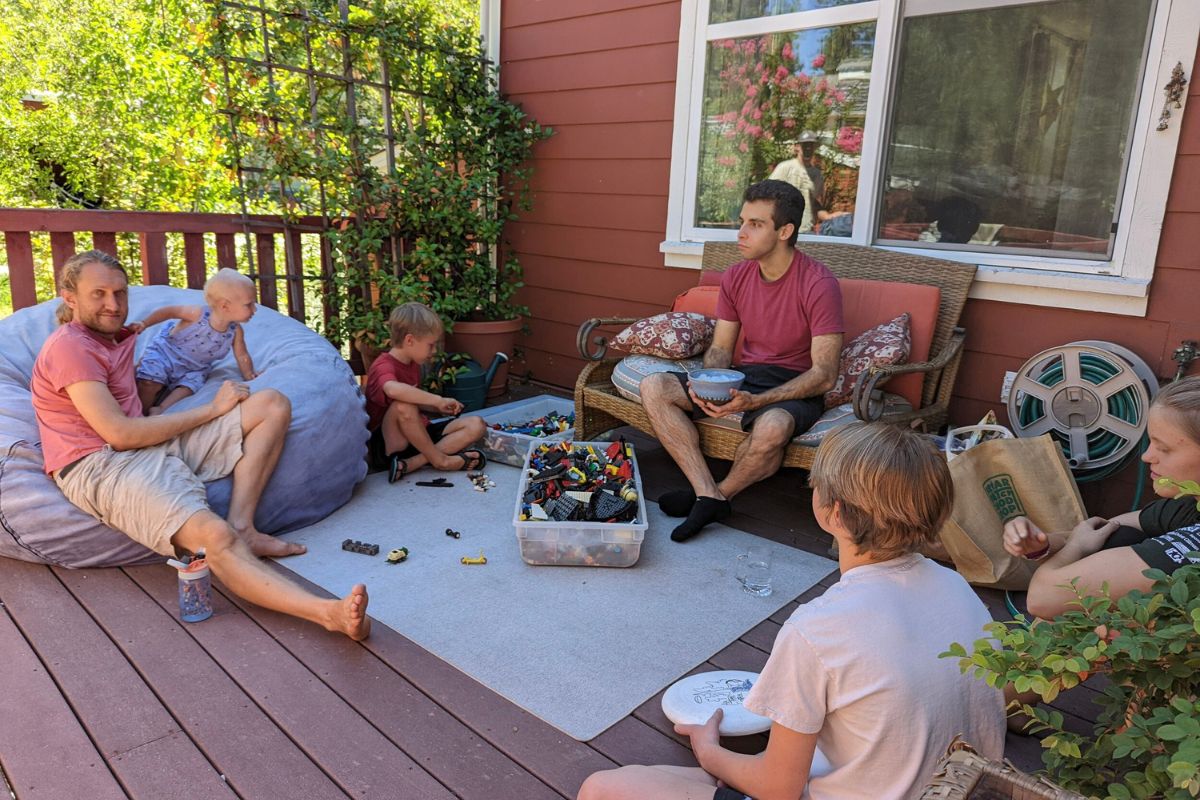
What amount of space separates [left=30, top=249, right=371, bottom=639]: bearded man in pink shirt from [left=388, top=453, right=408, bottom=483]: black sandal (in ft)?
2.96

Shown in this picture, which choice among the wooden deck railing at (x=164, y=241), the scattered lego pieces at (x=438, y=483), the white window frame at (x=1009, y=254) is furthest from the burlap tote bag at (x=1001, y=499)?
the wooden deck railing at (x=164, y=241)

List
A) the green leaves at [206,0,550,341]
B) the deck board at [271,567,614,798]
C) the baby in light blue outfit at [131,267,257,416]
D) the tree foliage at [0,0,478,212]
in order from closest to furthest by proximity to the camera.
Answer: the deck board at [271,567,614,798]
the baby in light blue outfit at [131,267,257,416]
the green leaves at [206,0,550,341]
the tree foliage at [0,0,478,212]

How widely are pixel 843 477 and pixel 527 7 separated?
4436mm

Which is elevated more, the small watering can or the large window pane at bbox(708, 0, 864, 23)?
the large window pane at bbox(708, 0, 864, 23)

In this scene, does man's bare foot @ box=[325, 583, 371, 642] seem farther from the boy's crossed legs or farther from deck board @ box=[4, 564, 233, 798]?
the boy's crossed legs

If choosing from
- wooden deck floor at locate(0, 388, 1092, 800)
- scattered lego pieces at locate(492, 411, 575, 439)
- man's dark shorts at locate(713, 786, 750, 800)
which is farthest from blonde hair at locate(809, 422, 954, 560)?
scattered lego pieces at locate(492, 411, 575, 439)

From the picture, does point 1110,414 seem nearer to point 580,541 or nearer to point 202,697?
point 580,541

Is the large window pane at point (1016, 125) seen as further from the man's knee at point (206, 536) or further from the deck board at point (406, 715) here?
the man's knee at point (206, 536)

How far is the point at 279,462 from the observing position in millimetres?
2701

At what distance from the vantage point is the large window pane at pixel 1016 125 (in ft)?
9.42

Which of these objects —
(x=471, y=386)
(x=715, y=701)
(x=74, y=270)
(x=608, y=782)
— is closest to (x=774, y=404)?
(x=715, y=701)

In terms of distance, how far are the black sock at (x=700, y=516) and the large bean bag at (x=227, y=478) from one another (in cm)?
132

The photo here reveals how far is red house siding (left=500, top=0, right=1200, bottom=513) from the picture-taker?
4.11 metres

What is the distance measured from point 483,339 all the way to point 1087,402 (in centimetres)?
311
